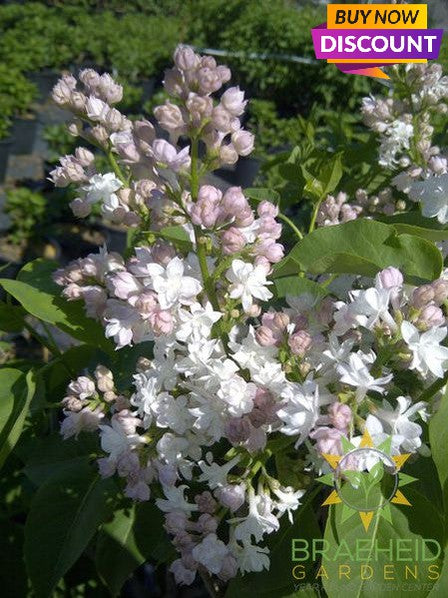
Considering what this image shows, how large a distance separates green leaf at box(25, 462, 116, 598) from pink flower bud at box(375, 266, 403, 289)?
20.4 inches

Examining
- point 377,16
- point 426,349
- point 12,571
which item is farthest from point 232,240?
point 377,16

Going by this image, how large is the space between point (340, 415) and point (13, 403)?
54cm

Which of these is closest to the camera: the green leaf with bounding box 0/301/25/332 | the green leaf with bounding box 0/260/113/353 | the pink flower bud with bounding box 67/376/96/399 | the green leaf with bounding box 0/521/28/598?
the pink flower bud with bounding box 67/376/96/399

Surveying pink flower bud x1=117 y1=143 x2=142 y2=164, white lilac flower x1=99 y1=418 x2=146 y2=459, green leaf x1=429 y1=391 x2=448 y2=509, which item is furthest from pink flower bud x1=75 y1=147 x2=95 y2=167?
green leaf x1=429 y1=391 x2=448 y2=509

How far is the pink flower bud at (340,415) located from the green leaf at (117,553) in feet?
1.53

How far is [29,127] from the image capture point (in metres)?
5.74

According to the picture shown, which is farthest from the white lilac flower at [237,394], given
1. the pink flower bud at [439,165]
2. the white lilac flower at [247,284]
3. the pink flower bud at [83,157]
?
the pink flower bud at [439,165]

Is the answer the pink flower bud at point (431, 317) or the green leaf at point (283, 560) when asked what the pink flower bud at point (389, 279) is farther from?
the green leaf at point (283, 560)

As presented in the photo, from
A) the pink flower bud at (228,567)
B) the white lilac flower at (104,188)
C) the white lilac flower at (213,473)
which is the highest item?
the white lilac flower at (104,188)

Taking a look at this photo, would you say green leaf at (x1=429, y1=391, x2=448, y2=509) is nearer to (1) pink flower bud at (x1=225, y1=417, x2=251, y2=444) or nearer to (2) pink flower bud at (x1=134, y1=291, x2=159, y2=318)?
(1) pink flower bud at (x1=225, y1=417, x2=251, y2=444)

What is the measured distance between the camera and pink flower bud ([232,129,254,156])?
86cm

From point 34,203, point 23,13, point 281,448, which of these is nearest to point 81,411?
point 281,448

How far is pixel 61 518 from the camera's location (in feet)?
3.50

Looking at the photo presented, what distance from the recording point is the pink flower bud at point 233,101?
82 centimetres
